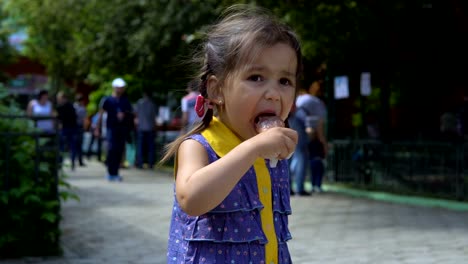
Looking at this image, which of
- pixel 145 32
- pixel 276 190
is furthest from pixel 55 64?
pixel 276 190

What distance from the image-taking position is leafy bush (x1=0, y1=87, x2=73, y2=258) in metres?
6.95

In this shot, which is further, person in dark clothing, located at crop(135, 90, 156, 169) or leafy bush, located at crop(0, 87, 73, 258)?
person in dark clothing, located at crop(135, 90, 156, 169)

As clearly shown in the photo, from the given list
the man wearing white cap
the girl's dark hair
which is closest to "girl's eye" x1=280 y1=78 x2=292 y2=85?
the girl's dark hair

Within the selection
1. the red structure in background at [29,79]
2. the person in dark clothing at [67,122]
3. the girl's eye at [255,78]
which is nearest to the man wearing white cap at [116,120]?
the person in dark clothing at [67,122]

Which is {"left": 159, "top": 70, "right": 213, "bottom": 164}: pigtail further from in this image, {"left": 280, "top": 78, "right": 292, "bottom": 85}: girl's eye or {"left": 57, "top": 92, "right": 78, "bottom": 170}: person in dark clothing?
{"left": 57, "top": 92, "right": 78, "bottom": 170}: person in dark clothing

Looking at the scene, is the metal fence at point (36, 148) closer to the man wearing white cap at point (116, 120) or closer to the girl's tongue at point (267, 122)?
the girl's tongue at point (267, 122)

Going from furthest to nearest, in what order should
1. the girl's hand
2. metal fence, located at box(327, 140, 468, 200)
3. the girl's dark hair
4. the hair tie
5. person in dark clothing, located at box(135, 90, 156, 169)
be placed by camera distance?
person in dark clothing, located at box(135, 90, 156, 169)
metal fence, located at box(327, 140, 468, 200)
the hair tie
the girl's dark hair
the girl's hand

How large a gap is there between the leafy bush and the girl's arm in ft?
15.9

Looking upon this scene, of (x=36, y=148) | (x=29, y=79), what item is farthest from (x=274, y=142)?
(x=29, y=79)

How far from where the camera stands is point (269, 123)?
2.33 meters

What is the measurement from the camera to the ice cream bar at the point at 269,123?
231 cm

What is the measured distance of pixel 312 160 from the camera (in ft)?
44.8

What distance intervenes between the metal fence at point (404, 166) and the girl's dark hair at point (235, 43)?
1014 cm

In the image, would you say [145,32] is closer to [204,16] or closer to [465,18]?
[204,16]
